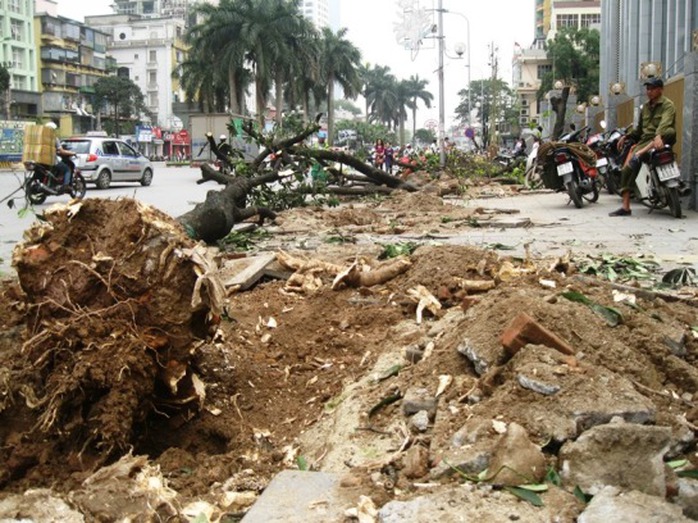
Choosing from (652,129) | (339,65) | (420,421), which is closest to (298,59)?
(339,65)

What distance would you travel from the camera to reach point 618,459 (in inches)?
108

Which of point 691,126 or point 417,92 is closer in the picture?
point 691,126

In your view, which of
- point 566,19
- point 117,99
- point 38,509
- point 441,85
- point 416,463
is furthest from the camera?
point 566,19

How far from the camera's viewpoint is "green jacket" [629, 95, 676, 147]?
36.1 ft

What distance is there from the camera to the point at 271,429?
165 inches

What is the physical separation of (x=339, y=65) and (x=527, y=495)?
83618mm

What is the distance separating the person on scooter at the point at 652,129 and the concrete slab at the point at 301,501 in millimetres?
9187

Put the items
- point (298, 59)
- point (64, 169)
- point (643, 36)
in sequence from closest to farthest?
point (64, 169) → point (643, 36) → point (298, 59)

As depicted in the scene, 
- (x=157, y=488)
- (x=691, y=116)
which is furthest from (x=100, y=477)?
(x=691, y=116)

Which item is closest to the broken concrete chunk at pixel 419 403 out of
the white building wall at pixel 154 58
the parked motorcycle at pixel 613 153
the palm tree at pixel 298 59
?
the parked motorcycle at pixel 613 153

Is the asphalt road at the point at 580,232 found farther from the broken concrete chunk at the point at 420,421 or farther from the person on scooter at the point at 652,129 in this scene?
the broken concrete chunk at the point at 420,421

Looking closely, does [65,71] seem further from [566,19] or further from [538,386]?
[538,386]

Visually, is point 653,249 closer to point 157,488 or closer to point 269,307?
point 269,307

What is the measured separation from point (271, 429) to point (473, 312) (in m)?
1.21
